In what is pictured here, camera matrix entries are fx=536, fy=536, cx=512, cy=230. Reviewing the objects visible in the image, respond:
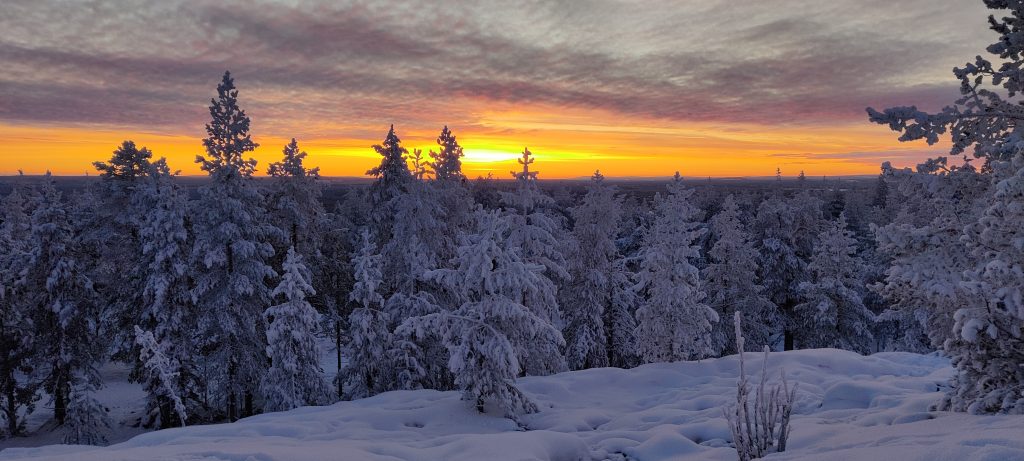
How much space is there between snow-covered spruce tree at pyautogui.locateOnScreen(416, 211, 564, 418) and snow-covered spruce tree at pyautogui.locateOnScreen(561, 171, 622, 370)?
1503 centimetres

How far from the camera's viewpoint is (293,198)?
91.6ft

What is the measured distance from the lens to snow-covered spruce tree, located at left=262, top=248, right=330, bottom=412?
802 inches

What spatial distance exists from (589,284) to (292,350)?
15.3 meters

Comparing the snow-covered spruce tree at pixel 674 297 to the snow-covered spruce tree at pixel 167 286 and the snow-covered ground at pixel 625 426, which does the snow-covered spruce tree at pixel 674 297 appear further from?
the snow-covered spruce tree at pixel 167 286

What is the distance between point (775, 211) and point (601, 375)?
2489cm

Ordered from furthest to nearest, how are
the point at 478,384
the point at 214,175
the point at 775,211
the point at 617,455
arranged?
the point at 775,211 < the point at 214,175 < the point at 478,384 < the point at 617,455

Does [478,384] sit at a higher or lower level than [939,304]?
lower

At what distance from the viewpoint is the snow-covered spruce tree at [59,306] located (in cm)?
2300

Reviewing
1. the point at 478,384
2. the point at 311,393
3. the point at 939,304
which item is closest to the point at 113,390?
the point at 311,393

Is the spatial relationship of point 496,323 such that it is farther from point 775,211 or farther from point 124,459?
point 775,211

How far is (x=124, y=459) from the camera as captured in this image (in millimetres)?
7555

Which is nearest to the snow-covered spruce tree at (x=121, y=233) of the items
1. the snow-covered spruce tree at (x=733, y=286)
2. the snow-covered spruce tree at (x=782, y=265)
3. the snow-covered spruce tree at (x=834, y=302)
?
the snow-covered spruce tree at (x=733, y=286)

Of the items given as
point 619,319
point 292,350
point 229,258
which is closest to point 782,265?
point 619,319

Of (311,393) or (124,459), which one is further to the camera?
(311,393)
